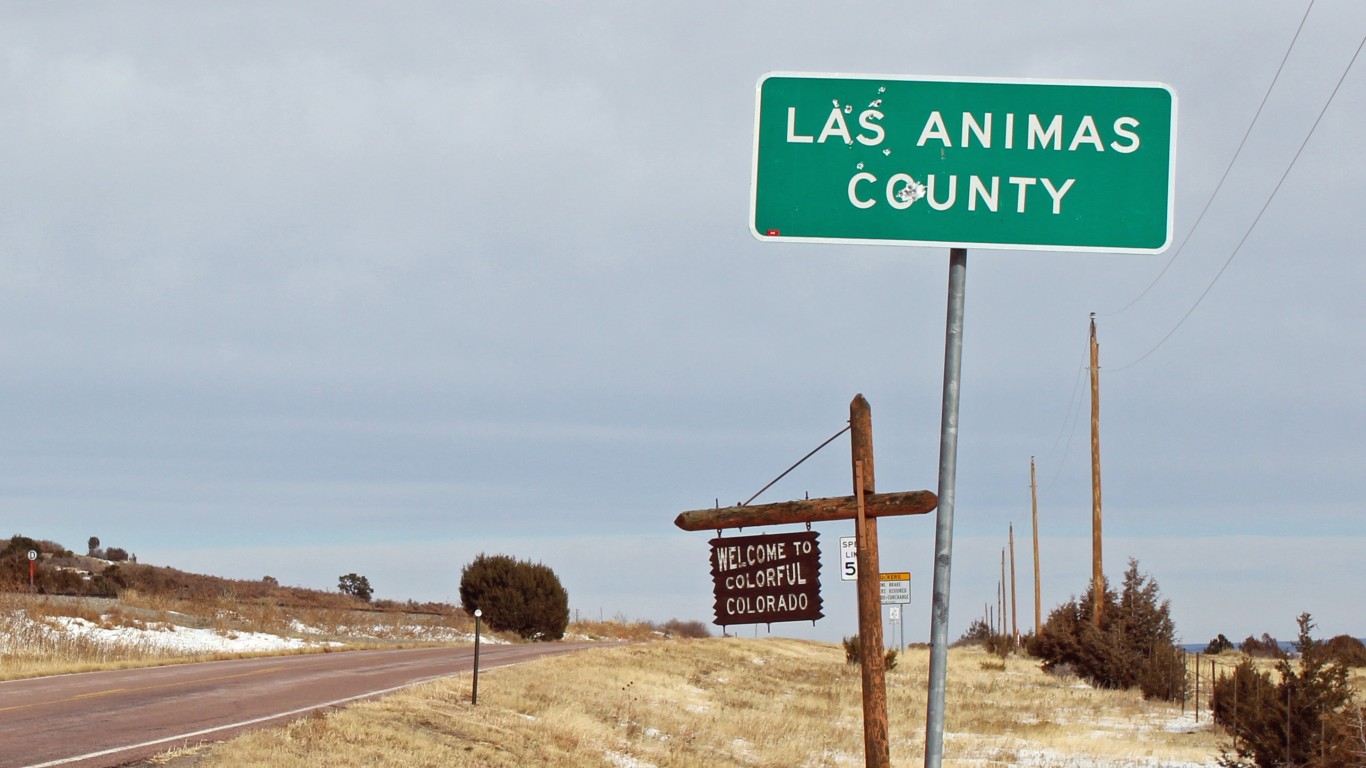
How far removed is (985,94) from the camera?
524 centimetres

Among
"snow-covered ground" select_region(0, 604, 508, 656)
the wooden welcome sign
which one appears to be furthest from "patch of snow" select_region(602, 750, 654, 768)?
"snow-covered ground" select_region(0, 604, 508, 656)

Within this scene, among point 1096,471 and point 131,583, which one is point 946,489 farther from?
point 131,583

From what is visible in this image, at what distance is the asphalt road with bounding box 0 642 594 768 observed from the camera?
13848mm

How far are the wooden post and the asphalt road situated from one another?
7.88 m

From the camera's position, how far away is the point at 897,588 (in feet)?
99.6

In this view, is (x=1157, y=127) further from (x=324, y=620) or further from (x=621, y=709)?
(x=324, y=620)

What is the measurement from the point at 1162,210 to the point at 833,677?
116 ft

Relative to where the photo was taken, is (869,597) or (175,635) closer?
(869,597)

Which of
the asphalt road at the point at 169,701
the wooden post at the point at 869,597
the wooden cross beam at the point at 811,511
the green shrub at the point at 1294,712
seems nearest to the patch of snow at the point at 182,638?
the asphalt road at the point at 169,701

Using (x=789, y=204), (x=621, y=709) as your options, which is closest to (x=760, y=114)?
(x=789, y=204)

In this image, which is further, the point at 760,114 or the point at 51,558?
the point at 51,558

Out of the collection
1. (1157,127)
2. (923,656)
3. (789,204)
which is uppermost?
(1157,127)

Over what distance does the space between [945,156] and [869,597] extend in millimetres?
4130

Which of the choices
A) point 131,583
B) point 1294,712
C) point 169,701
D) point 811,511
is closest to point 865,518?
point 811,511
